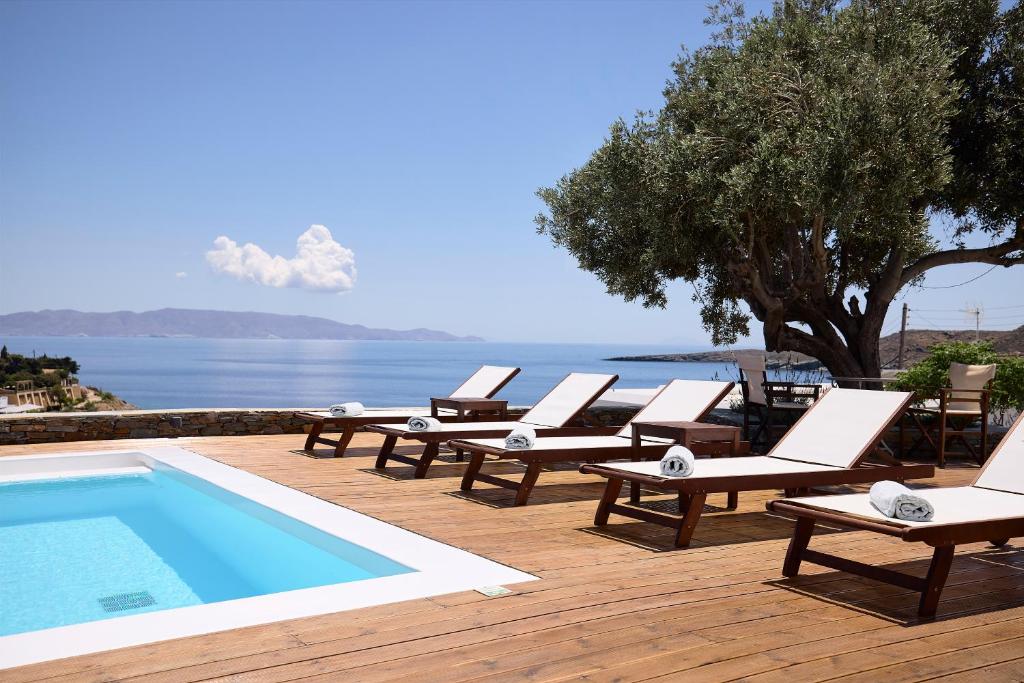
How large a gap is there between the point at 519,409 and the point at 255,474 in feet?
15.2

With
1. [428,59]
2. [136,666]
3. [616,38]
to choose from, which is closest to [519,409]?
[136,666]

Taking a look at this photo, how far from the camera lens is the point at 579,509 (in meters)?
6.39

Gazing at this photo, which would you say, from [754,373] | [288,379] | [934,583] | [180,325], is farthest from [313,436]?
[180,325]

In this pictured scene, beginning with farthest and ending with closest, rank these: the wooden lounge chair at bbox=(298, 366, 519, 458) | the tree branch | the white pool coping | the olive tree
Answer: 1. the tree branch
2. the olive tree
3. the wooden lounge chair at bbox=(298, 366, 519, 458)
4. the white pool coping

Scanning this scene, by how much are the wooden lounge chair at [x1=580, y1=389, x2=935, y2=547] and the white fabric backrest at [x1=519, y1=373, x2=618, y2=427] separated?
224cm

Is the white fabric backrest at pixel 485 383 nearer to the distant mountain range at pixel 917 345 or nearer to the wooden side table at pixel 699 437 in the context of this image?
the distant mountain range at pixel 917 345

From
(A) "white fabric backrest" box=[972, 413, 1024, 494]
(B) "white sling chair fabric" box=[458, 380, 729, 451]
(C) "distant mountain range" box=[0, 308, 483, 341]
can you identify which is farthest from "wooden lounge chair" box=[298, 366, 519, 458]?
(C) "distant mountain range" box=[0, 308, 483, 341]

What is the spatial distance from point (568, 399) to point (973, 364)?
486 cm

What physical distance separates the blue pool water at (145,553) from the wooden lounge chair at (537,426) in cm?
160

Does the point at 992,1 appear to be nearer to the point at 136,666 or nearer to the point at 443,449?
the point at 443,449

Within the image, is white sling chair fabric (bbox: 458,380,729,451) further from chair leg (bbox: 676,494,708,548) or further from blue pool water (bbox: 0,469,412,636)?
blue pool water (bbox: 0,469,412,636)

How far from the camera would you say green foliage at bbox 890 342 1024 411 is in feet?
32.7

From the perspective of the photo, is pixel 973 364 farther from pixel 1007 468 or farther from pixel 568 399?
pixel 1007 468

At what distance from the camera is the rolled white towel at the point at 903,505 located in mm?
3932
